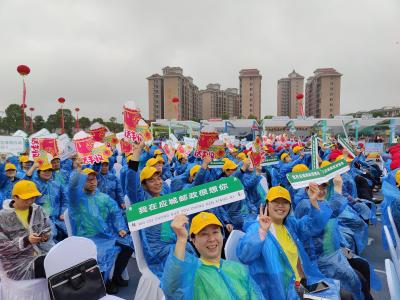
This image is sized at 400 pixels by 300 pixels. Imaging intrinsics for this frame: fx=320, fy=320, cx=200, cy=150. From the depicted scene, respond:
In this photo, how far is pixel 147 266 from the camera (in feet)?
9.92

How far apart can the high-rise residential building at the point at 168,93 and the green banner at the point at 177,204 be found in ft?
248

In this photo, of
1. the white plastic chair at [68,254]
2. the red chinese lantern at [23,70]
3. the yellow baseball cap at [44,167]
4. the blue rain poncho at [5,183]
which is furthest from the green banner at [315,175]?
the red chinese lantern at [23,70]

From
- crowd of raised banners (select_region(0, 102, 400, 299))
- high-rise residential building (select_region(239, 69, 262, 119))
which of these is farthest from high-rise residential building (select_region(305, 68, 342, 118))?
crowd of raised banners (select_region(0, 102, 400, 299))

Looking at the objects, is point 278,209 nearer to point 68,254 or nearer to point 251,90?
point 68,254

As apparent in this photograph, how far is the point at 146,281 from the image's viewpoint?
2.99 meters

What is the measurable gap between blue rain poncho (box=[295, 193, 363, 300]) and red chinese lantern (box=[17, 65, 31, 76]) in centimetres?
1065

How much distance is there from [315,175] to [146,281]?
A: 1.85 meters

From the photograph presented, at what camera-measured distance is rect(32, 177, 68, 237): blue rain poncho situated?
4.54 metres

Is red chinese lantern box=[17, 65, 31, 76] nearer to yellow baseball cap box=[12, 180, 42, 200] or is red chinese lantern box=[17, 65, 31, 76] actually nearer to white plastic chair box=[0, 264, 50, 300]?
yellow baseball cap box=[12, 180, 42, 200]

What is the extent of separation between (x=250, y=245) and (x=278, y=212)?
507 mm

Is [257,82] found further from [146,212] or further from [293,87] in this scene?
[146,212]

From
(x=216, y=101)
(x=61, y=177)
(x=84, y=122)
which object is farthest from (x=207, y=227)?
(x=216, y=101)

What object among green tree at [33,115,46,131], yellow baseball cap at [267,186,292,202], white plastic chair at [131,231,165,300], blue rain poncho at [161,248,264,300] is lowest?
white plastic chair at [131,231,165,300]

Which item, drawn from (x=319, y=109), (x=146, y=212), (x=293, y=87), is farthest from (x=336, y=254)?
(x=293, y=87)
